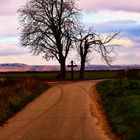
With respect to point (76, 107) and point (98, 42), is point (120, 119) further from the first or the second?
point (98, 42)

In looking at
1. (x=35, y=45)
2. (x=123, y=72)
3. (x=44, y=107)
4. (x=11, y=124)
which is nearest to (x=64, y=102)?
(x=44, y=107)

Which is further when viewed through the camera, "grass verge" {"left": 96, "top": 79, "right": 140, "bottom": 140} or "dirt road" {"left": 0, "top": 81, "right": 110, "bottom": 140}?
"dirt road" {"left": 0, "top": 81, "right": 110, "bottom": 140}

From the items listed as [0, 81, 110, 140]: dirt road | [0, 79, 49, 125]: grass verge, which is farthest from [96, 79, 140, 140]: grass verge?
[0, 79, 49, 125]: grass verge

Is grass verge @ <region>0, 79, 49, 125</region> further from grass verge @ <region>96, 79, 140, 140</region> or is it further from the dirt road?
grass verge @ <region>96, 79, 140, 140</region>

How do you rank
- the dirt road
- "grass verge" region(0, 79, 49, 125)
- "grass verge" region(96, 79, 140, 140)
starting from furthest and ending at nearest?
"grass verge" region(0, 79, 49, 125), the dirt road, "grass verge" region(96, 79, 140, 140)

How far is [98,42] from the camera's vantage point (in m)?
62.0

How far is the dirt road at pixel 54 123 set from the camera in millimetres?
17234

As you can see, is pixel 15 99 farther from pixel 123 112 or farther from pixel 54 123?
pixel 123 112

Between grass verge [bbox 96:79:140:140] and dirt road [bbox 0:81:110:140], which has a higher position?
grass verge [bbox 96:79:140:140]

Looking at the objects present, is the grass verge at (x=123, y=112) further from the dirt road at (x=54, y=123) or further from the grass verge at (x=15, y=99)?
the grass verge at (x=15, y=99)

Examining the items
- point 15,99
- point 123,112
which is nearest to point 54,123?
point 123,112

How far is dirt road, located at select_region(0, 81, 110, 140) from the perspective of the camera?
17.2 metres

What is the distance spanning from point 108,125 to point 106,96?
1009cm

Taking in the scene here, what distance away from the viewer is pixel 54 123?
790 inches
